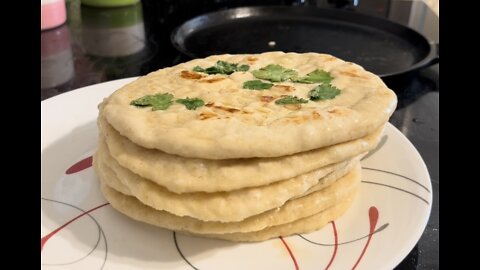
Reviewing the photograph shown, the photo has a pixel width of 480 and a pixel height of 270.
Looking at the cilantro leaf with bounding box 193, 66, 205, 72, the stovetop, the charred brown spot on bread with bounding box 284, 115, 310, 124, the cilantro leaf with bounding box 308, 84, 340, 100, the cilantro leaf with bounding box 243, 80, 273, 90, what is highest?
the charred brown spot on bread with bounding box 284, 115, 310, 124

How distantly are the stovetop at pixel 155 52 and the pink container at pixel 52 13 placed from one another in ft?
0.12

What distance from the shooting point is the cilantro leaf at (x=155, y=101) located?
1.10 metres

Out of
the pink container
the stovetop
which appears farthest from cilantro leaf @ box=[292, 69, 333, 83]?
the pink container

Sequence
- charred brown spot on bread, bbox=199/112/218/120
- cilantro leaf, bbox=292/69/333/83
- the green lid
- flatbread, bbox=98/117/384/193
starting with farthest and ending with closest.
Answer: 1. the green lid
2. cilantro leaf, bbox=292/69/333/83
3. charred brown spot on bread, bbox=199/112/218/120
4. flatbread, bbox=98/117/384/193

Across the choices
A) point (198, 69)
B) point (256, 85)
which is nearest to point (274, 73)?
point (256, 85)

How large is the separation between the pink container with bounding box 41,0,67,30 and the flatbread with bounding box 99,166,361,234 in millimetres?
1738

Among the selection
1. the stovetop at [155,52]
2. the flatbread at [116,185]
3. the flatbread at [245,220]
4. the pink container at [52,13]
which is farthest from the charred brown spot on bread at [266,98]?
the pink container at [52,13]

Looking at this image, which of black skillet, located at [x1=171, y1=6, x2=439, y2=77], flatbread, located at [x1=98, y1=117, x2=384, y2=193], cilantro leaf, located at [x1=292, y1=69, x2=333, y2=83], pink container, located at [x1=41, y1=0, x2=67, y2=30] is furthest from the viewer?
pink container, located at [x1=41, y1=0, x2=67, y2=30]

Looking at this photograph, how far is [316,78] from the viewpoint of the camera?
1.24 metres

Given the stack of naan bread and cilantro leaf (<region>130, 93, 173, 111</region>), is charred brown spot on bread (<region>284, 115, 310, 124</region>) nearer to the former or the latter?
the stack of naan bread

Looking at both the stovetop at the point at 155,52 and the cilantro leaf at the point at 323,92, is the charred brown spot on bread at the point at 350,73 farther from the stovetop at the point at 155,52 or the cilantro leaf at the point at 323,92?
the stovetop at the point at 155,52

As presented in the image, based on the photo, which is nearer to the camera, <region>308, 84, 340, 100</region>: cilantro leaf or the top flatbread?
the top flatbread

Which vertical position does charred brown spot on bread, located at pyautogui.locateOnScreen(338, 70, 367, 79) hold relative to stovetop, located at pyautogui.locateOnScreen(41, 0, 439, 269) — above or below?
above

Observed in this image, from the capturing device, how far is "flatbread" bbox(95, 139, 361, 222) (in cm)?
92
